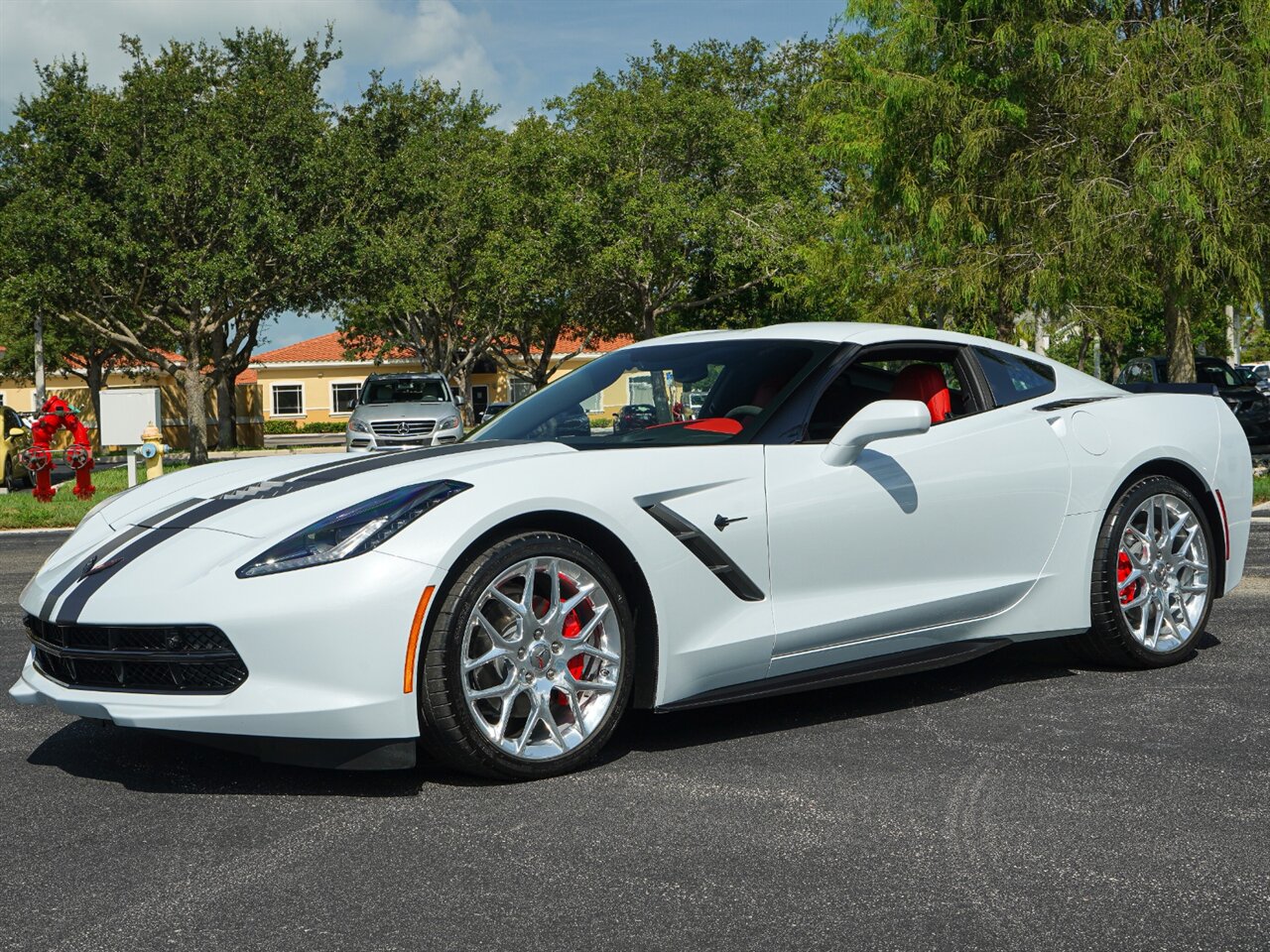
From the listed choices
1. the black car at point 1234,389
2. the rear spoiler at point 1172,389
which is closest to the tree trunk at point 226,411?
the black car at point 1234,389

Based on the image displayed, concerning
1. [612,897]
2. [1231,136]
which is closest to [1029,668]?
[612,897]

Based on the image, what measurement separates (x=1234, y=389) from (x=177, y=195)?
75.2 ft

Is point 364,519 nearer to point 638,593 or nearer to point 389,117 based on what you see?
point 638,593

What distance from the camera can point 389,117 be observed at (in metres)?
37.4

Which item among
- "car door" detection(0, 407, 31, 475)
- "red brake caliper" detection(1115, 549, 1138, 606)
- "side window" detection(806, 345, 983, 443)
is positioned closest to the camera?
"side window" detection(806, 345, 983, 443)

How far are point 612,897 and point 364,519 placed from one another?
1367mm

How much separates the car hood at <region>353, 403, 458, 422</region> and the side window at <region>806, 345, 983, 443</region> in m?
18.0

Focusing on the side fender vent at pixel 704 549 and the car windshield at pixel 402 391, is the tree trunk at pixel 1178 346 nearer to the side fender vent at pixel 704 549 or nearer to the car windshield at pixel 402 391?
the car windshield at pixel 402 391

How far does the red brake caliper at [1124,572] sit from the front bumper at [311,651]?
3030 mm

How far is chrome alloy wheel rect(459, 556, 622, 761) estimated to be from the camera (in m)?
4.11

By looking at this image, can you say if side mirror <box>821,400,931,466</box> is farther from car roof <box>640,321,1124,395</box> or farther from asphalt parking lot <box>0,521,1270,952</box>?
asphalt parking lot <box>0,521,1270,952</box>

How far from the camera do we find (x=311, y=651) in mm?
3840

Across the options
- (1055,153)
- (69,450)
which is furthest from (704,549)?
(1055,153)

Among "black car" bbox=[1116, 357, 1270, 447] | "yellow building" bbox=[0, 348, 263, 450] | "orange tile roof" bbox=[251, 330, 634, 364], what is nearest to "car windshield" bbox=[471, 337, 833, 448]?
"black car" bbox=[1116, 357, 1270, 447]
